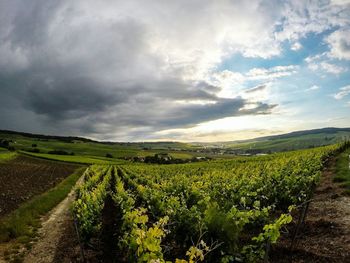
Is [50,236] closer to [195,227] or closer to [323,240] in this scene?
[195,227]

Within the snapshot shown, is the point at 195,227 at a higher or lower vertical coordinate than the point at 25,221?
higher

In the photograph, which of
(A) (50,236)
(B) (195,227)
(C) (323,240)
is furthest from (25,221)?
(C) (323,240)

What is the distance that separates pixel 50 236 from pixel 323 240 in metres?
12.4

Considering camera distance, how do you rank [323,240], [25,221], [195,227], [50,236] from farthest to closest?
1. [25,221]
2. [50,236]
3. [323,240]
4. [195,227]

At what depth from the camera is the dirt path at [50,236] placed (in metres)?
12.0

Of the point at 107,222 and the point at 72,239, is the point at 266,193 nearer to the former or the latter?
the point at 107,222

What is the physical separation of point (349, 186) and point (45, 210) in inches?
803

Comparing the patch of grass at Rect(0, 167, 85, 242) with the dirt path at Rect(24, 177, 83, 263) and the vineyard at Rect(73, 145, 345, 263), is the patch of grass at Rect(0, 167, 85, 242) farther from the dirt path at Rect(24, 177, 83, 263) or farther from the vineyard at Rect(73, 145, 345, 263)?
the vineyard at Rect(73, 145, 345, 263)

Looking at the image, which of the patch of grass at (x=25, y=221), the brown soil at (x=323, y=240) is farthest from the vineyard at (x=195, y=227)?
the patch of grass at (x=25, y=221)

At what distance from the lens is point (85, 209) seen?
1341 centimetres

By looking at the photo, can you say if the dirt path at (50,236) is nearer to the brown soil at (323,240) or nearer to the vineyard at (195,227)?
the vineyard at (195,227)

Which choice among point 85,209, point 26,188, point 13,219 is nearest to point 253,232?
point 85,209

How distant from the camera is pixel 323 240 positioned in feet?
34.2

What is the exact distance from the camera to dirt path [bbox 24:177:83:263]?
12.0 metres
